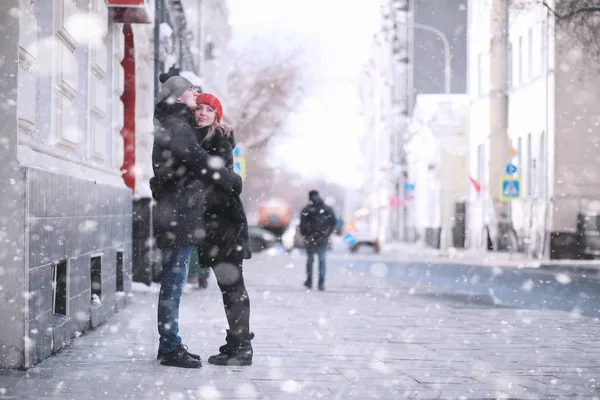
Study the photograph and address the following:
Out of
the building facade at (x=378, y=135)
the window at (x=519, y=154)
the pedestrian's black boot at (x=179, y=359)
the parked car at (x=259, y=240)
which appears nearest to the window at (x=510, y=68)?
the window at (x=519, y=154)

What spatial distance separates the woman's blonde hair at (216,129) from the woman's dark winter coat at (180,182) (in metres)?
0.12

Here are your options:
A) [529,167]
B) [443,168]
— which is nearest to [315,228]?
[529,167]

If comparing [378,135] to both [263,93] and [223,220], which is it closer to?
[263,93]

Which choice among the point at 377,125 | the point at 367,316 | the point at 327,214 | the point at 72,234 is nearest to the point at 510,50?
the point at 327,214

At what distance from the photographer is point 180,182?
730cm

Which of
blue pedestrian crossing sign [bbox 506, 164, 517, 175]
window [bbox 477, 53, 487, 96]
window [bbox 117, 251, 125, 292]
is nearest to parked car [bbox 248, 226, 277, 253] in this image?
window [bbox 477, 53, 487, 96]

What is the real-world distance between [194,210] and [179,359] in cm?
101

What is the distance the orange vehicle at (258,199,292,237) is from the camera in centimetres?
7931

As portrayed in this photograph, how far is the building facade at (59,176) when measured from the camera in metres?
6.98

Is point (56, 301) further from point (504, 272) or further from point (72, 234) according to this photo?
point (504, 272)

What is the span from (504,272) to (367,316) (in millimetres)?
11905

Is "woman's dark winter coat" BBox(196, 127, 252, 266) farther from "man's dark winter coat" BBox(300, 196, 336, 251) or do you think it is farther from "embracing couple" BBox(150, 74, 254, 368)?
"man's dark winter coat" BBox(300, 196, 336, 251)

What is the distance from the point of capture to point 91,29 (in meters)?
10.5

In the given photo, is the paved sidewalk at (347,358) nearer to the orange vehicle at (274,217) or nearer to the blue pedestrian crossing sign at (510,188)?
the blue pedestrian crossing sign at (510,188)
